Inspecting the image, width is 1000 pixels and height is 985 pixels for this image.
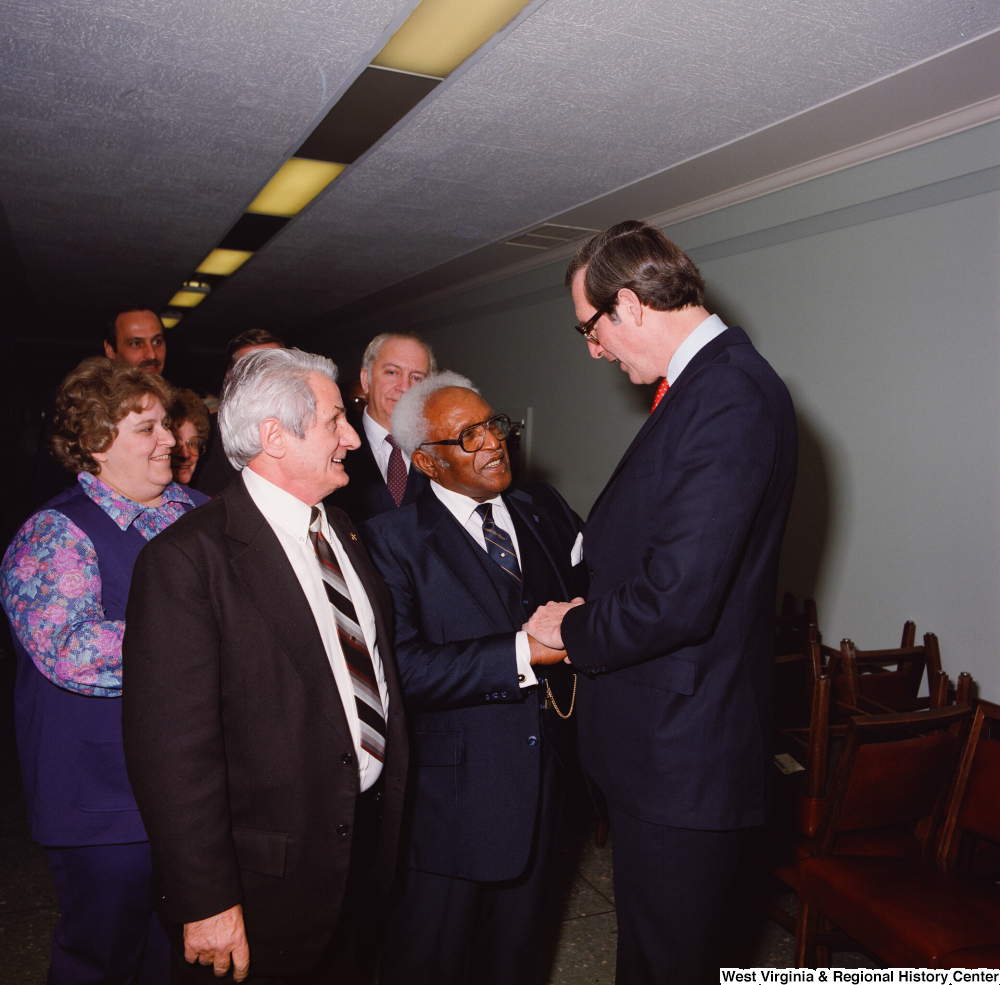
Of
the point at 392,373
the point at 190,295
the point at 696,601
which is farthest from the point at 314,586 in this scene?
the point at 190,295

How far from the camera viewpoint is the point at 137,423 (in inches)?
70.2

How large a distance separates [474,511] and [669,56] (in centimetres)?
188

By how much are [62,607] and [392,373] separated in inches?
62.8

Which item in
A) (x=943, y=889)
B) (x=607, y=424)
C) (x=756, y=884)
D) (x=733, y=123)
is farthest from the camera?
(x=607, y=424)

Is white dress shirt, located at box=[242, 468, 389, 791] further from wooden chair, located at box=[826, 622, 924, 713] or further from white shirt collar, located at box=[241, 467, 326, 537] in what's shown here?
wooden chair, located at box=[826, 622, 924, 713]

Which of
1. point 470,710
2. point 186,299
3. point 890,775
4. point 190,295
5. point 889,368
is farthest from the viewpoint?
point 186,299

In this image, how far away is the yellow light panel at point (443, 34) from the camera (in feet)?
8.11

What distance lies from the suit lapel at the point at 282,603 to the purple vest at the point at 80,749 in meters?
0.40

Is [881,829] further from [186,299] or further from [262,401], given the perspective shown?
[186,299]

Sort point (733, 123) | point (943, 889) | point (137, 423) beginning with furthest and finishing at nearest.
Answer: point (733, 123) < point (943, 889) < point (137, 423)

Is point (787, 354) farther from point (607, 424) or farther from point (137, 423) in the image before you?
point (137, 423)

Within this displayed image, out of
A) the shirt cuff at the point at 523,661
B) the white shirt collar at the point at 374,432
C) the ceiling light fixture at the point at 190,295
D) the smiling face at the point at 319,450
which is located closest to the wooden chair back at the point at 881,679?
the shirt cuff at the point at 523,661

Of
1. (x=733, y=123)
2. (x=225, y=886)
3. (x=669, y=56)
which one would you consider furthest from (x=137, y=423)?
(x=733, y=123)

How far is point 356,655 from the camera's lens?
4.77 feet
